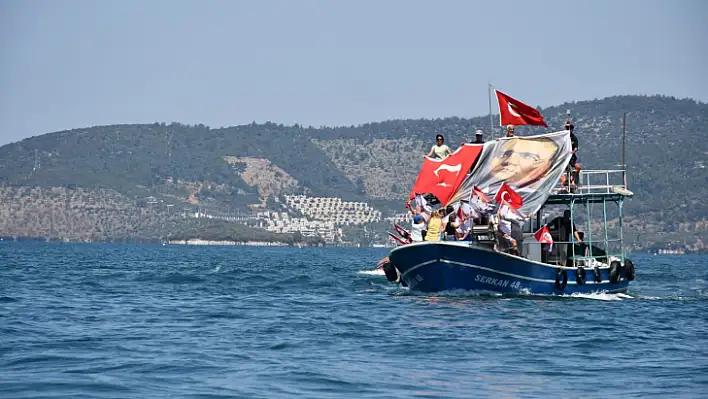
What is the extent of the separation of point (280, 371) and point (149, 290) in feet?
81.3

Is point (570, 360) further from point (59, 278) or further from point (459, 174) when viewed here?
point (59, 278)

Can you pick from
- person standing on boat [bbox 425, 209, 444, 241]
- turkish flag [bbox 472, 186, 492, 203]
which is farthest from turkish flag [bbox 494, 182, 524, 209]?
person standing on boat [bbox 425, 209, 444, 241]

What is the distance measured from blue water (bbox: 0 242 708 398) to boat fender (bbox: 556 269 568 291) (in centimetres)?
59

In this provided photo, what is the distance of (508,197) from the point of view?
141 ft

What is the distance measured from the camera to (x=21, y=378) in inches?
898

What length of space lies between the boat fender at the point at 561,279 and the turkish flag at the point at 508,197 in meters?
2.84

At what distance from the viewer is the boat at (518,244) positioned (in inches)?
1662

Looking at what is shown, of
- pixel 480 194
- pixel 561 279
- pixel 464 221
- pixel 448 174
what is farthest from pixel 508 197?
pixel 448 174

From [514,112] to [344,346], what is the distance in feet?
66.9

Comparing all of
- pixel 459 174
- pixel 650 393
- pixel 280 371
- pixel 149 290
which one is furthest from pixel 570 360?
pixel 149 290

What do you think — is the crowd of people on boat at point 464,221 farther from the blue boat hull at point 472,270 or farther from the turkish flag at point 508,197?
the blue boat hull at point 472,270

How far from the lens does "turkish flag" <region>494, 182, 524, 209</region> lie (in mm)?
42906

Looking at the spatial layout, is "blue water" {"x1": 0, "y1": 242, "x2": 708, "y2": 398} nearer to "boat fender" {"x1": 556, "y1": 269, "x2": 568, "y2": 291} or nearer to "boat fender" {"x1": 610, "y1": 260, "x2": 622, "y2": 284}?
"boat fender" {"x1": 556, "y1": 269, "x2": 568, "y2": 291}

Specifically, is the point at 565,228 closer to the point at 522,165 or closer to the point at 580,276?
the point at 522,165
